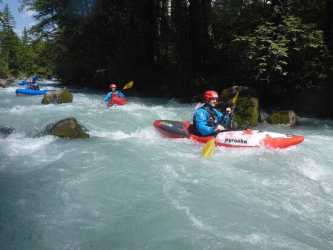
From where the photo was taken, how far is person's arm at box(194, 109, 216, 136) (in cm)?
488

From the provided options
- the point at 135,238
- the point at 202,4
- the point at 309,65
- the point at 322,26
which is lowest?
the point at 135,238

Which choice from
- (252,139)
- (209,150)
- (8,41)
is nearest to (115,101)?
(209,150)

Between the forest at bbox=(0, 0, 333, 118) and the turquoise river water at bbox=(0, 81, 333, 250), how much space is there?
3599mm

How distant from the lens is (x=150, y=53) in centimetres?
1502

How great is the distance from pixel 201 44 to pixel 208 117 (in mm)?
8061

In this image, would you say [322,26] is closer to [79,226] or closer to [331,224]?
[331,224]

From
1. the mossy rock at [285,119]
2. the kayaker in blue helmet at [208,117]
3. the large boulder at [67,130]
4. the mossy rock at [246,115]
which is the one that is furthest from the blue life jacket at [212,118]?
the mossy rock at [285,119]

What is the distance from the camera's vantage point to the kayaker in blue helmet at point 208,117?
4.82 metres

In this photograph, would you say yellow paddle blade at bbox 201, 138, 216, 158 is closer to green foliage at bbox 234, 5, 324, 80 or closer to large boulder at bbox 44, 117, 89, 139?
large boulder at bbox 44, 117, 89, 139

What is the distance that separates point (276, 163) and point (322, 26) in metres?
6.50

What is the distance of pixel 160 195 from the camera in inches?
126

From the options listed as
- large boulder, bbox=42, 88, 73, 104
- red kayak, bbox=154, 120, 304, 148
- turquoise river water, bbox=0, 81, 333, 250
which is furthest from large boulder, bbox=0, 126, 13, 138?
large boulder, bbox=42, 88, 73, 104

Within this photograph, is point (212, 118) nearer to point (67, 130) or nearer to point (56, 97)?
point (67, 130)

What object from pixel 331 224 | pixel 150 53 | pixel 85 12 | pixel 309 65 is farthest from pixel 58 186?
pixel 85 12
